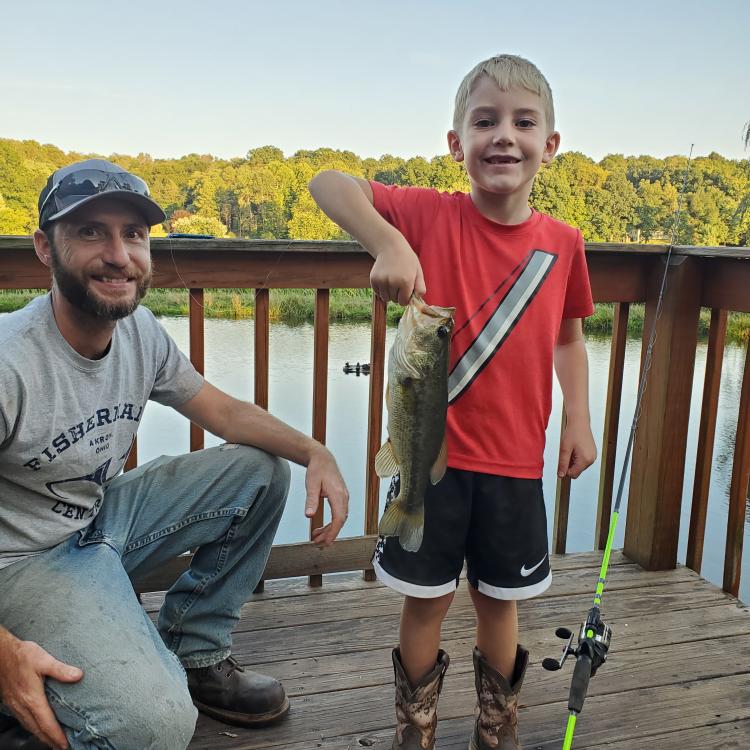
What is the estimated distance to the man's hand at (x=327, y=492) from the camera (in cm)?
169

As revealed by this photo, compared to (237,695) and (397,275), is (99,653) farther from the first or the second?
(397,275)

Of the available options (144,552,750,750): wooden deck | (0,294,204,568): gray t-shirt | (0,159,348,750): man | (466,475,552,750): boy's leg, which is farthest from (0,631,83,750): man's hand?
(466,475,552,750): boy's leg

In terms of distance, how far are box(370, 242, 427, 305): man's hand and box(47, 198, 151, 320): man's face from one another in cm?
67

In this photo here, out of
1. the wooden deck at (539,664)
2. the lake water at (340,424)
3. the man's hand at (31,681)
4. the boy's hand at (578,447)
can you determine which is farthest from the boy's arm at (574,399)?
the lake water at (340,424)

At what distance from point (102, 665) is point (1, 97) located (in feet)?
131

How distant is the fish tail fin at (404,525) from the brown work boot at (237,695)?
2.27 feet

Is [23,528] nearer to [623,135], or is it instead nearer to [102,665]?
[102,665]

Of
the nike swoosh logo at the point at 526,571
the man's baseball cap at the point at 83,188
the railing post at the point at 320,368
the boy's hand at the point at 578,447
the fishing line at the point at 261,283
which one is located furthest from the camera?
the railing post at the point at 320,368

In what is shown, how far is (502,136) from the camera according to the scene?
4.91 feet

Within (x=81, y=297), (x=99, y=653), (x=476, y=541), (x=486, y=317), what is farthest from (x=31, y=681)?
(x=486, y=317)

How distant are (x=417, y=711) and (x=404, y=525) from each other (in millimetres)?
518

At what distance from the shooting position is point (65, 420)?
1.56m

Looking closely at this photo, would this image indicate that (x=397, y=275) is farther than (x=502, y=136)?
No

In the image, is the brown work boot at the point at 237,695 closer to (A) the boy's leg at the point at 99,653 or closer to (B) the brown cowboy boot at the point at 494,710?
(A) the boy's leg at the point at 99,653
